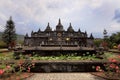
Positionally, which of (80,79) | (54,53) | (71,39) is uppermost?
(71,39)

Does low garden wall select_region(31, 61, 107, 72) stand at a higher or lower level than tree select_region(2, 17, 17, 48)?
lower

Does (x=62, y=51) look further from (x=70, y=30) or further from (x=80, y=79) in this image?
(x=70, y=30)

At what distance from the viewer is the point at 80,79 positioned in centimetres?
812

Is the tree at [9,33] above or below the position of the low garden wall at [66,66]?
above

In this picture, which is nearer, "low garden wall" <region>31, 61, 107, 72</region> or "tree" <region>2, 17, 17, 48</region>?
"low garden wall" <region>31, 61, 107, 72</region>

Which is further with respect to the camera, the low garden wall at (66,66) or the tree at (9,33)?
the tree at (9,33)

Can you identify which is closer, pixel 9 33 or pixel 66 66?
pixel 66 66

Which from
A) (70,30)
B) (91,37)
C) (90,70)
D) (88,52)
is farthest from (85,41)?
(90,70)

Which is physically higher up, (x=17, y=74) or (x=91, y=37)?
(x=91, y=37)

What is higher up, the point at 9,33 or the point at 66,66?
the point at 9,33

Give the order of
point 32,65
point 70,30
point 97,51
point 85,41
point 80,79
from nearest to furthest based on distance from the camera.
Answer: point 80,79, point 32,65, point 97,51, point 85,41, point 70,30

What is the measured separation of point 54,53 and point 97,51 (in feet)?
13.7

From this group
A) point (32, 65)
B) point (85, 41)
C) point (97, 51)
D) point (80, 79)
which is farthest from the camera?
point (85, 41)

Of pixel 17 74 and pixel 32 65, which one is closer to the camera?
pixel 17 74
